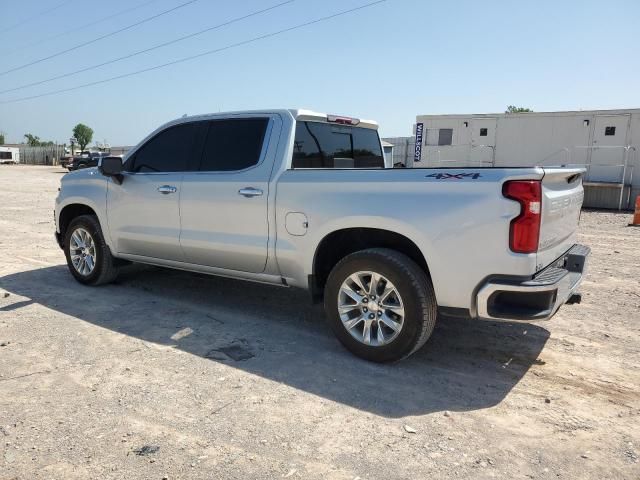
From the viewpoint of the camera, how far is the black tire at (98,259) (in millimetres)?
5840

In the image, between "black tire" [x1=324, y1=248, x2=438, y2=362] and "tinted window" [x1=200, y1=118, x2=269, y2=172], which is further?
"tinted window" [x1=200, y1=118, x2=269, y2=172]

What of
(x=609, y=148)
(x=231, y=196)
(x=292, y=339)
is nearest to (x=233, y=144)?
(x=231, y=196)

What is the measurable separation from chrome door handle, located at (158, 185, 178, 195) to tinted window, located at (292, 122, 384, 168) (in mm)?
1336

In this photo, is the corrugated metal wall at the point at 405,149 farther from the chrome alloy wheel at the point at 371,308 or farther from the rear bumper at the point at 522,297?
the rear bumper at the point at 522,297

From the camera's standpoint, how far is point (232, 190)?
4.58 m

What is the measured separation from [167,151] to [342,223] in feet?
7.71

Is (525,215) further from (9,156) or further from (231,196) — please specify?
(9,156)

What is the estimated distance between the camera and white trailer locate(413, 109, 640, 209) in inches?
690

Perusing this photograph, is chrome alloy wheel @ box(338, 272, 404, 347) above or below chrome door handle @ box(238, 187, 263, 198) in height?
below

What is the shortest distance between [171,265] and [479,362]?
3148 mm

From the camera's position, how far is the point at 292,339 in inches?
174

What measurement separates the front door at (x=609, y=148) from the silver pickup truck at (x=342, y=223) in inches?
599

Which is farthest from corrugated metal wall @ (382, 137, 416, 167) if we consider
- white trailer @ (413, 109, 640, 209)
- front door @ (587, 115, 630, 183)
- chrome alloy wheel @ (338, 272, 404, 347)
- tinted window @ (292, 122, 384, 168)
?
chrome alloy wheel @ (338, 272, 404, 347)

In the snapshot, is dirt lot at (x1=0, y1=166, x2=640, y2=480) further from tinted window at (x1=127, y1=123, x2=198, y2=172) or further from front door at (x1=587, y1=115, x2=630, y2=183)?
front door at (x1=587, y1=115, x2=630, y2=183)
